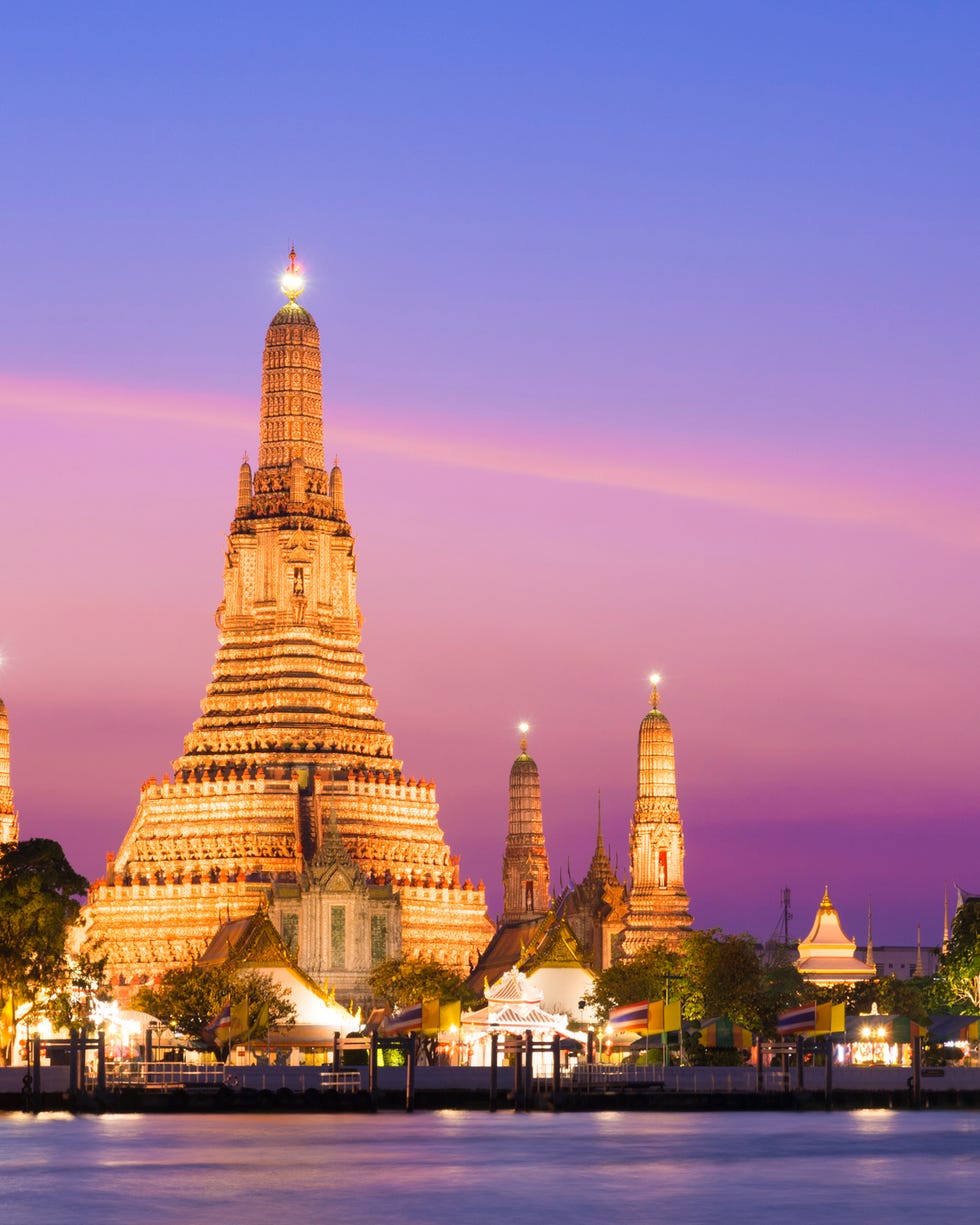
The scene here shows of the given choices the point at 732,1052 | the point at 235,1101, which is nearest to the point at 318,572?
the point at 732,1052

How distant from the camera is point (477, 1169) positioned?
92750 mm

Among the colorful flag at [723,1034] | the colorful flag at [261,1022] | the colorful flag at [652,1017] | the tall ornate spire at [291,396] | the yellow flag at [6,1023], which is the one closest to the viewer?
the yellow flag at [6,1023]

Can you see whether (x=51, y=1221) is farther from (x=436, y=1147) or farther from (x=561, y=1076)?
(x=561, y=1076)

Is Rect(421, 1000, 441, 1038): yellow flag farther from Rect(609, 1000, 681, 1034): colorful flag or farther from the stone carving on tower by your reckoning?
the stone carving on tower

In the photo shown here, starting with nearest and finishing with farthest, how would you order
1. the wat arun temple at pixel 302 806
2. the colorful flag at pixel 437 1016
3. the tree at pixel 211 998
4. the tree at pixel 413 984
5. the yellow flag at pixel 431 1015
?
the yellow flag at pixel 431 1015, the colorful flag at pixel 437 1016, the tree at pixel 211 998, the tree at pixel 413 984, the wat arun temple at pixel 302 806

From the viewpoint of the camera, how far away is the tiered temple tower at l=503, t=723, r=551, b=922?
191875 mm

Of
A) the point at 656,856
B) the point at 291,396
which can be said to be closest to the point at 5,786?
the point at 291,396

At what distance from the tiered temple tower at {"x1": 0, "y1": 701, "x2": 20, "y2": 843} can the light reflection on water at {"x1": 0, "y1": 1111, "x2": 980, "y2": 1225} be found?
62.0 meters

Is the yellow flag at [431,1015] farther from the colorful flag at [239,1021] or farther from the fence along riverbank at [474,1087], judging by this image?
the colorful flag at [239,1021]

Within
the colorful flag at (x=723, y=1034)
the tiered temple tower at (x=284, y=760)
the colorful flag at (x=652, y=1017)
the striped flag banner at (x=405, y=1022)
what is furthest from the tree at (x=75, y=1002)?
the tiered temple tower at (x=284, y=760)

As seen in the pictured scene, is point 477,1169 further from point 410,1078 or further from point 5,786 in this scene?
point 5,786

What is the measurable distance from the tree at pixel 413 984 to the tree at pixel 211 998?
436 inches

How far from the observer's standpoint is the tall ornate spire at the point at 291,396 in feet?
600

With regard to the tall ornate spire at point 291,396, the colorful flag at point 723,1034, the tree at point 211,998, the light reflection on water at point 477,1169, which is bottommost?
the light reflection on water at point 477,1169
